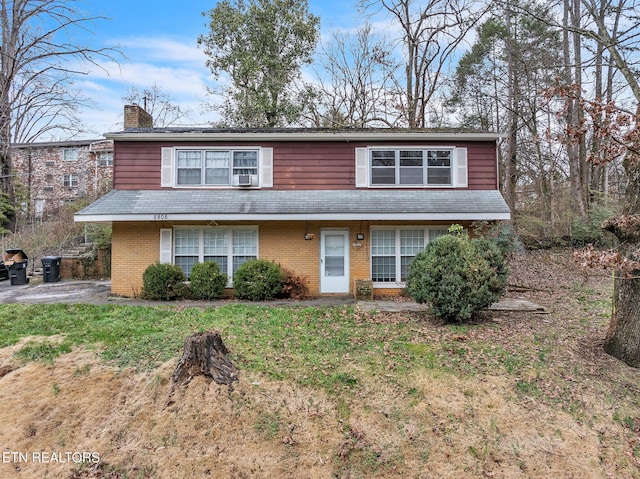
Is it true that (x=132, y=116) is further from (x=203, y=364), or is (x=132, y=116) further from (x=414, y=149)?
(x=203, y=364)

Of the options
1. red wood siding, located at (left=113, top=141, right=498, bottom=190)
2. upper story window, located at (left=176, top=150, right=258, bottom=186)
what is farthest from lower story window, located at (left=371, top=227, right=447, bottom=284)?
upper story window, located at (left=176, top=150, right=258, bottom=186)

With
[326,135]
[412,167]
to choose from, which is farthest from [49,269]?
[412,167]

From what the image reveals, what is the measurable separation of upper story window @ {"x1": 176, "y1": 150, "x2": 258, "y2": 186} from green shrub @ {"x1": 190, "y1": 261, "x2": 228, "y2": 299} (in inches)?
116

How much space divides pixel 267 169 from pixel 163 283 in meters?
4.78

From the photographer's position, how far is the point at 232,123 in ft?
75.9

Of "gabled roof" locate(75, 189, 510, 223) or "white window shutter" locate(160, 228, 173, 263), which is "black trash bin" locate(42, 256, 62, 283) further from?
"white window shutter" locate(160, 228, 173, 263)

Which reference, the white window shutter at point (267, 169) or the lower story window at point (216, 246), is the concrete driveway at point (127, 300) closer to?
the lower story window at point (216, 246)

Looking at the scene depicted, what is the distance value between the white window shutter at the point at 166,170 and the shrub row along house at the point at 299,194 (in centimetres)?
3

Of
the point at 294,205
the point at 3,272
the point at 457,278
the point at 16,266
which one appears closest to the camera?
the point at 457,278

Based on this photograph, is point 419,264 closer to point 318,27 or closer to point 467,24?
point 467,24

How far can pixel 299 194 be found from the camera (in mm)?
11781

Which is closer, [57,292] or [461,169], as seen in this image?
[57,292]

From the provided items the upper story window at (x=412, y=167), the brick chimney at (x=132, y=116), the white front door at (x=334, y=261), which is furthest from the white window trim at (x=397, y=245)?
the brick chimney at (x=132, y=116)

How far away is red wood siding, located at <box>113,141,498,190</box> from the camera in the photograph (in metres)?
11.9
